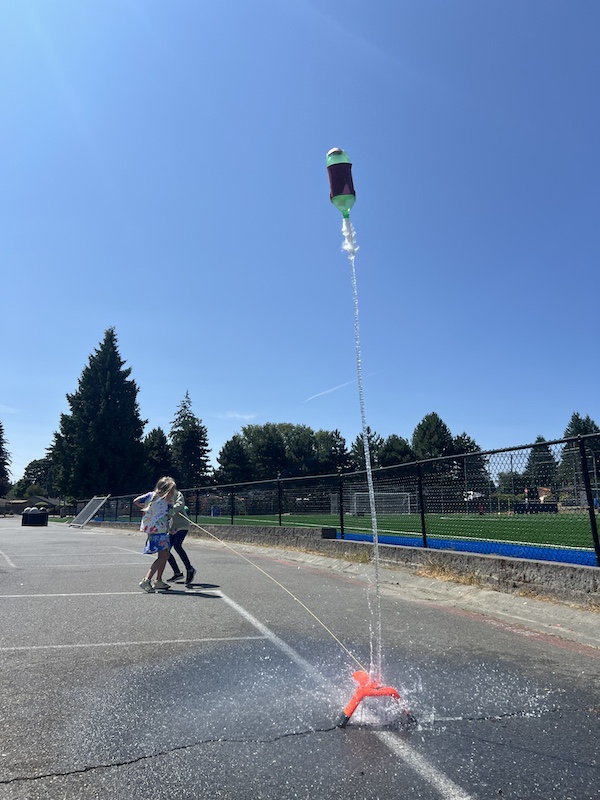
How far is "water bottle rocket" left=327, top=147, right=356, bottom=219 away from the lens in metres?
4.20

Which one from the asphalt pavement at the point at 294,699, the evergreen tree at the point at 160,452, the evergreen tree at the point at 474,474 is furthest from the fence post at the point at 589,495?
the evergreen tree at the point at 160,452

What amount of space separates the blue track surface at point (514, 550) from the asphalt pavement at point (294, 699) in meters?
1.37

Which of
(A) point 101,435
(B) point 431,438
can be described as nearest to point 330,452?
(B) point 431,438

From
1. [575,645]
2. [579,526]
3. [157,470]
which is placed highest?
[157,470]

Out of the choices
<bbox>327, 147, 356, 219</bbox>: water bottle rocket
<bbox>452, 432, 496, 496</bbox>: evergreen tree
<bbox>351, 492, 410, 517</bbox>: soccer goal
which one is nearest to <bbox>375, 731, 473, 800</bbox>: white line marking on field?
<bbox>327, 147, 356, 219</bbox>: water bottle rocket

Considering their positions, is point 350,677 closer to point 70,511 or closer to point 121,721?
point 121,721

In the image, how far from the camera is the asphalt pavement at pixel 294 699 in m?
2.71

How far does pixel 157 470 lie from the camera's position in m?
86.6

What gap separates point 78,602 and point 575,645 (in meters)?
5.99

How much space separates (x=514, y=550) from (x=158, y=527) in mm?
5804

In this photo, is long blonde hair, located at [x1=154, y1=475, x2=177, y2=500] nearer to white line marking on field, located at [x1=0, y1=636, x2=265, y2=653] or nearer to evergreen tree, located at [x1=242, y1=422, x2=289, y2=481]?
white line marking on field, located at [x1=0, y1=636, x2=265, y2=653]

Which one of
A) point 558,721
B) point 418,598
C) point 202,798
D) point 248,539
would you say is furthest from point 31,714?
point 248,539

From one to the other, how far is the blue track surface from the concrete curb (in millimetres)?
397

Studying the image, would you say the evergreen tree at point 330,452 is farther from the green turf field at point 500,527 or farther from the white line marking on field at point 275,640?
the white line marking on field at point 275,640
